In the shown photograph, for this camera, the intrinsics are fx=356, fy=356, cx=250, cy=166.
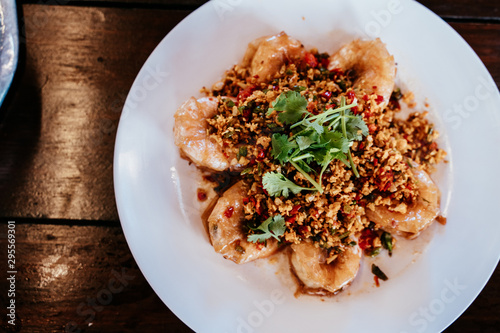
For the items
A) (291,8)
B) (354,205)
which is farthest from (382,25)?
(354,205)

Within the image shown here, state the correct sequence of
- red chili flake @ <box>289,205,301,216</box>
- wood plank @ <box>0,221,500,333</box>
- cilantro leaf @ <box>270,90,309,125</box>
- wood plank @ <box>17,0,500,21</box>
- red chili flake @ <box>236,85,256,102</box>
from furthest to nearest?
1. wood plank @ <box>17,0,500,21</box>
2. wood plank @ <box>0,221,500,333</box>
3. red chili flake @ <box>236,85,256,102</box>
4. red chili flake @ <box>289,205,301,216</box>
5. cilantro leaf @ <box>270,90,309,125</box>

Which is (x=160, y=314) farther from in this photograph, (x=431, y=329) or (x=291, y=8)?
(x=291, y=8)

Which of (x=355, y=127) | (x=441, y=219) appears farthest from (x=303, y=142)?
(x=441, y=219)

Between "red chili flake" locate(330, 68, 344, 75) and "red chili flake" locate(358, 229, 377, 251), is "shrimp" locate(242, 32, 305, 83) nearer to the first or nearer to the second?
"red chili flake" locate(330, 68, 344, 75)

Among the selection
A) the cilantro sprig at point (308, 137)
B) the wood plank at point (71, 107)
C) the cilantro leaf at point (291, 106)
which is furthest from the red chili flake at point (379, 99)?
the wood plank at point (71, 107)

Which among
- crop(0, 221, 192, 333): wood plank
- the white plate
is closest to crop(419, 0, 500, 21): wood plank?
the white plate
